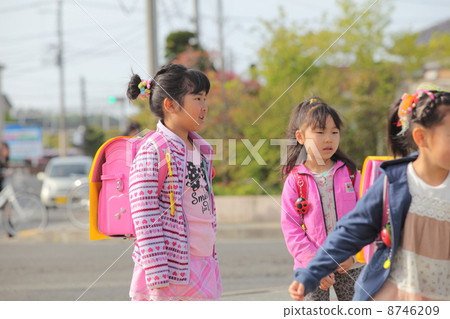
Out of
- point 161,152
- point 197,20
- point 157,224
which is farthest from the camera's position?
point 197,20

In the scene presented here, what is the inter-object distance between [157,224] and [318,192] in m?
0.94

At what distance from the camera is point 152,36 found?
895cm

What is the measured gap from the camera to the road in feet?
18.4

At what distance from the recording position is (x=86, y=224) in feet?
34.6

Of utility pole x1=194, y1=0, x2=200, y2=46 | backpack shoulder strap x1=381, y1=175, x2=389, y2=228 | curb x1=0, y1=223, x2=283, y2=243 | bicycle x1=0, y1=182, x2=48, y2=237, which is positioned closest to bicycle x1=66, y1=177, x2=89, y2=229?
bicycle x1=0, y1=182, x2=48, y2=237

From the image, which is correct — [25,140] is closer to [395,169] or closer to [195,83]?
[195,83]

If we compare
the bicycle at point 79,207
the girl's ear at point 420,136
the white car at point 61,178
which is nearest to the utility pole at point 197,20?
the white car at point 61,178

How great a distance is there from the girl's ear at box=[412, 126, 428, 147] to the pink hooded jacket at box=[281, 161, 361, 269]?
1026 millimetres

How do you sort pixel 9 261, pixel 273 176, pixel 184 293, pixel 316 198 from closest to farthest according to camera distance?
pixel 184 293 → pixel 316 198 → pixel 9 261 → pixel 273 176

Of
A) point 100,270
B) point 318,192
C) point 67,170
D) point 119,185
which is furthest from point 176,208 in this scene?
point 67,170

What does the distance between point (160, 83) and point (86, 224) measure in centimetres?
791

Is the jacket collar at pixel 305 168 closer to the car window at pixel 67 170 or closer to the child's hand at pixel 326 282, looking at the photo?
the child's hand at pixel 326 282
